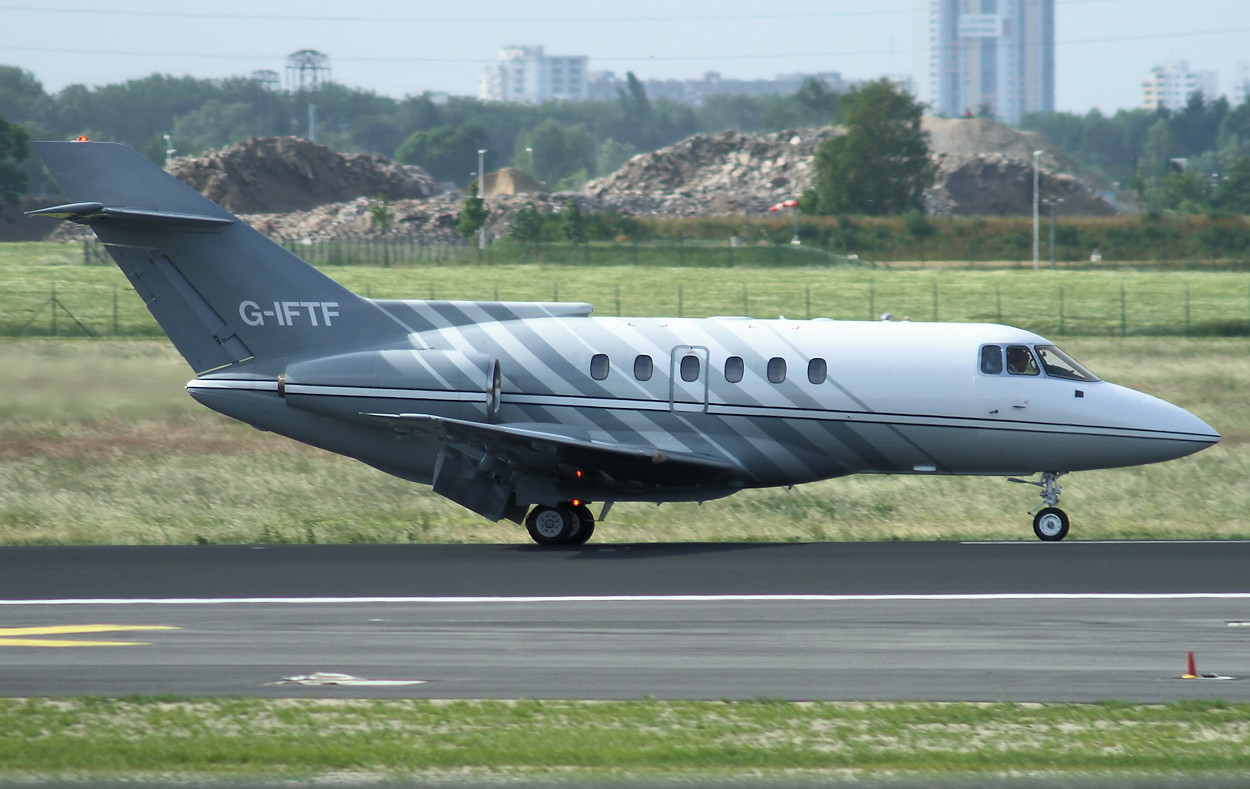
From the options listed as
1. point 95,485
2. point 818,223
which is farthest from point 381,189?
point 95,485

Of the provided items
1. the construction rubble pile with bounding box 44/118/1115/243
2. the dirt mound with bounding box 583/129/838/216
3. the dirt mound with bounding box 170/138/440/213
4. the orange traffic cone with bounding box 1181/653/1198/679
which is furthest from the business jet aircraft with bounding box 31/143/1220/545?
the dirt mound with bounding box 583/129/838/216

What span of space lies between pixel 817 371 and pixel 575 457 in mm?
3616

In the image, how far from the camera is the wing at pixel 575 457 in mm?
18125

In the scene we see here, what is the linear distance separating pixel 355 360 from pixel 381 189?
108819 mm

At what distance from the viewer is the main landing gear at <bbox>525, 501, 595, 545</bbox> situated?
1958 cm

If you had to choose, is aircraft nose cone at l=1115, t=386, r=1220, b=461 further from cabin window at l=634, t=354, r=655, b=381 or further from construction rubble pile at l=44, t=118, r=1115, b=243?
construction rubble pile at l=44, t=118, r=1115, b=243

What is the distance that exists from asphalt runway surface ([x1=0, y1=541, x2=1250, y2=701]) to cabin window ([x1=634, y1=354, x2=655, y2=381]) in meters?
2.44

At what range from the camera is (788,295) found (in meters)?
60.9

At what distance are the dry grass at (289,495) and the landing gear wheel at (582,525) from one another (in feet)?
2.80

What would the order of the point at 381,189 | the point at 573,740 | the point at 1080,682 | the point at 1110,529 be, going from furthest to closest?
the point at 381,189 → the point at 1110,529 → the point at 1080,682 → the point at 573,740

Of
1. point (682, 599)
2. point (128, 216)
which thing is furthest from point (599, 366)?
point (128, 216)

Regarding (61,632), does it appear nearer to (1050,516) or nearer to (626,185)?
(1050,516)

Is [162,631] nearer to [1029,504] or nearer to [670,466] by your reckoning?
[670,466]

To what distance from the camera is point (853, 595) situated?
1541 cm
